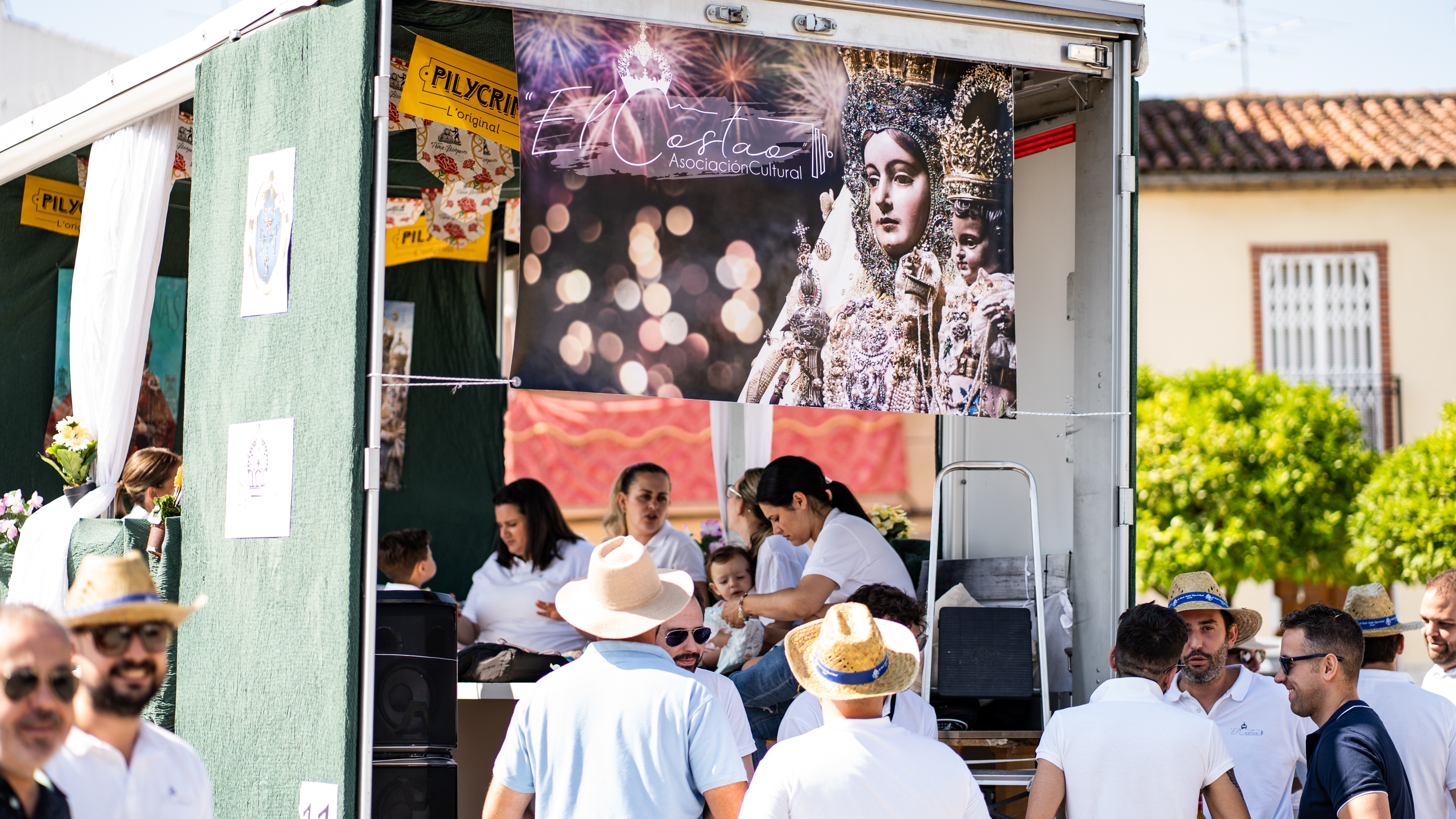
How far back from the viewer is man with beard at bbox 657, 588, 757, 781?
368 cm

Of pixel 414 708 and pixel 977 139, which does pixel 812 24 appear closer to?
pixel 977 139

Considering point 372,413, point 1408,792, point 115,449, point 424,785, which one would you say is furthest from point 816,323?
point 115,449

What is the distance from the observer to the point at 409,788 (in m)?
4.50

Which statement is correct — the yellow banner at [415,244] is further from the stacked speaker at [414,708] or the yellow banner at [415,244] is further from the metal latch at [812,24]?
the stacked speaker at [414,708]

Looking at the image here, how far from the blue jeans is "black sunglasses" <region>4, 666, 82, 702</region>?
9.52 feet

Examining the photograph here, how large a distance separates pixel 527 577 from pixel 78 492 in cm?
190

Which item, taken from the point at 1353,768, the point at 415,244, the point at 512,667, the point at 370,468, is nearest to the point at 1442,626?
the point at 1353,768

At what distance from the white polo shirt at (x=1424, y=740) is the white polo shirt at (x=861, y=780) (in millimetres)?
1738

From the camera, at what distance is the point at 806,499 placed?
18.6 ft

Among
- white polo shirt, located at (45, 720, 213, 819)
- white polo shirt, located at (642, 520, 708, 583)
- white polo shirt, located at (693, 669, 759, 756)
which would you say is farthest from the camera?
white polo shirt, located at (642, 520, 708, 583)

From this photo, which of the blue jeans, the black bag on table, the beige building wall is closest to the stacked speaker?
the black bag on table

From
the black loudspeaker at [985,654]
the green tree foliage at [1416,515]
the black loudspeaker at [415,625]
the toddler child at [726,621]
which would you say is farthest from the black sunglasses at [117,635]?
the green tree foliage at [1416,515]

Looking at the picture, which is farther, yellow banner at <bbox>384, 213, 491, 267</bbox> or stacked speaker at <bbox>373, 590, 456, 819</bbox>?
yellow banner at <bbox>384, 213, 491, 267</bbox>

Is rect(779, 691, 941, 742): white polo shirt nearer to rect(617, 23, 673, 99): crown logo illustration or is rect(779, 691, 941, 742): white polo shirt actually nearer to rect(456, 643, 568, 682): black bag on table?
rect(456, 643, 568, 682): black bag on table
